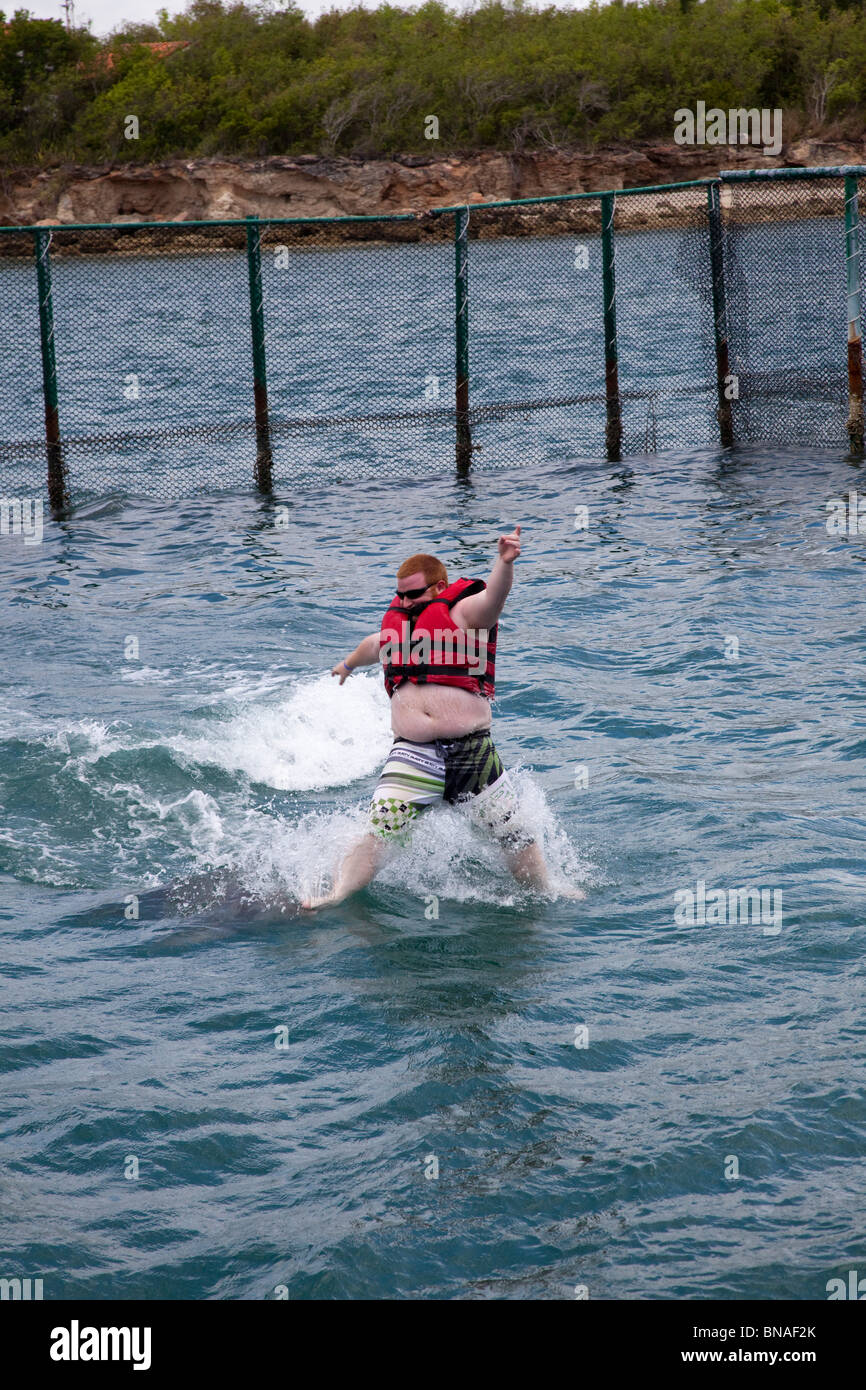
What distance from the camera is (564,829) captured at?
8.11 meters

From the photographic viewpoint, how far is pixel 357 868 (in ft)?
23.7

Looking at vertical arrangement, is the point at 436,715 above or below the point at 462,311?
below

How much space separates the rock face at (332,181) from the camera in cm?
6444

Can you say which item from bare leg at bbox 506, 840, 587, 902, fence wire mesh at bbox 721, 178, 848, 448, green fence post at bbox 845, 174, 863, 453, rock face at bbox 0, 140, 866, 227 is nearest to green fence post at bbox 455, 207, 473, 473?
fence wire mesh at bbox 721, 178, 848, 448

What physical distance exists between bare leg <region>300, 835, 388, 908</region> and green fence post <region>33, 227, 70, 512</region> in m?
8.90

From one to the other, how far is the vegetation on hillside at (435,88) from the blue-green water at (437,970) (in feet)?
224

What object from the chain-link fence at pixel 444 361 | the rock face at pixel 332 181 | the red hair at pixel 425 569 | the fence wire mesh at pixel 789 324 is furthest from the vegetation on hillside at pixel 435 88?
the red hair at pixel 425 569

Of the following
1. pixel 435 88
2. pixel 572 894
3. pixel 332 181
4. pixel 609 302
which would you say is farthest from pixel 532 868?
pixel 435 88

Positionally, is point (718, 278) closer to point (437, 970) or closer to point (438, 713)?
point (438, 713)

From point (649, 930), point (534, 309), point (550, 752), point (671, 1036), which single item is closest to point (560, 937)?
point (649, 930)

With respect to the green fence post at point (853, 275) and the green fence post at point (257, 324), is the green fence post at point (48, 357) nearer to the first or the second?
the green fence post at point (257, 324)

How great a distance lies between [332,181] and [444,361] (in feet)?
133

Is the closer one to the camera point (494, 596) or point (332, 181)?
point (494, 596)

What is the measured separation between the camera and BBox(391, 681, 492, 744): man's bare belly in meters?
7.04
